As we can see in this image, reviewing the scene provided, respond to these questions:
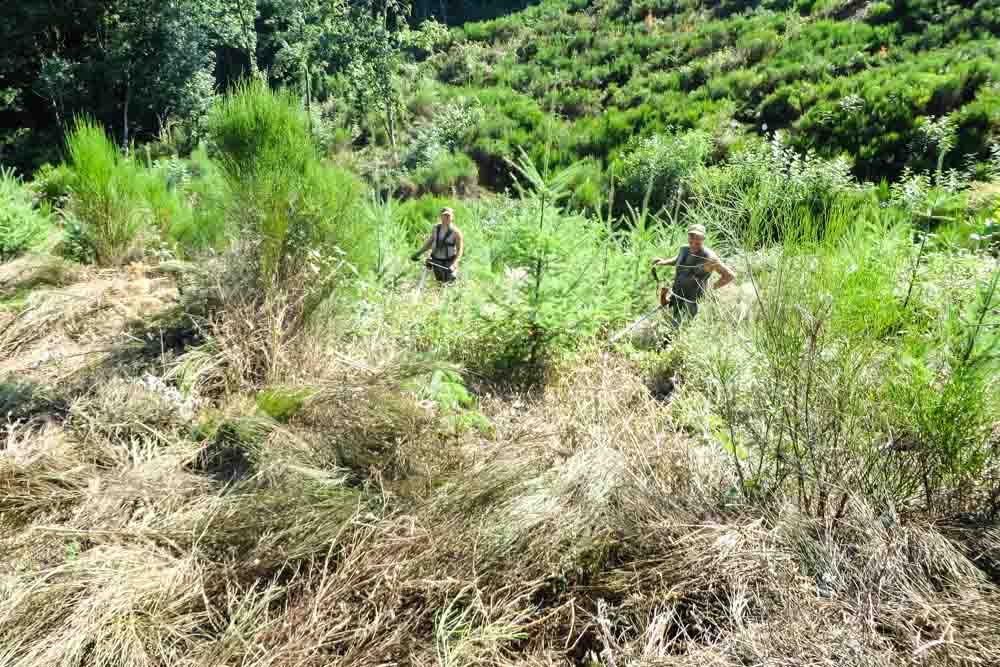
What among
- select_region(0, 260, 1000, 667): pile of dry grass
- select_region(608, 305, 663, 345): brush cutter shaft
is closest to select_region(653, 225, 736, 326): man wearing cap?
select_region(608, 305, 663, 345): brush cutter shaft

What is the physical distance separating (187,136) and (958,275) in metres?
23.1

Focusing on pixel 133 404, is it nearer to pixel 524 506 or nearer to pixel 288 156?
pixel 288 156

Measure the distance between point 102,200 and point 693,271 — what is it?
580 centimetres

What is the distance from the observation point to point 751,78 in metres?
16.9

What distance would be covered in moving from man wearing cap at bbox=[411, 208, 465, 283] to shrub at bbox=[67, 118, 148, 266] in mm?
2998

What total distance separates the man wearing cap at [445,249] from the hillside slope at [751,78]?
7.48ft

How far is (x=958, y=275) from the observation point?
2.55 m

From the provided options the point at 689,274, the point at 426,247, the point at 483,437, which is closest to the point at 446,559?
the point at 483,437

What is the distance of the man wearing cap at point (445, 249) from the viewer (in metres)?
6.93

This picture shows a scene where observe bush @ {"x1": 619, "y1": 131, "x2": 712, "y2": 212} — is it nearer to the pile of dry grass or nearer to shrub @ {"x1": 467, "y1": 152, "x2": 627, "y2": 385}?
shrub @ {"x1": 467, "y1": 152, "x2": 627, "y2": 385}

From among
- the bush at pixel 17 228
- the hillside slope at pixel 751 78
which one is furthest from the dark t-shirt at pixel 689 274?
the bush at pixel 17 228

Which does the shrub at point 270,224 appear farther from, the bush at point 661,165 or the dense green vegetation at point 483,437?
the bush at point 661,165

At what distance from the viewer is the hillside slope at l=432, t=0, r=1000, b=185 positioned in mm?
12305

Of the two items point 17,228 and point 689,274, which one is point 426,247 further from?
point 17,228
